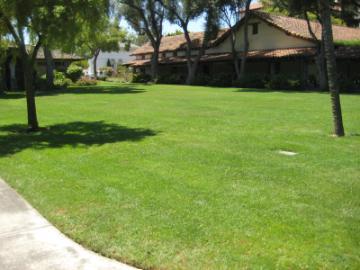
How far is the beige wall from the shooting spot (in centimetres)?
3862

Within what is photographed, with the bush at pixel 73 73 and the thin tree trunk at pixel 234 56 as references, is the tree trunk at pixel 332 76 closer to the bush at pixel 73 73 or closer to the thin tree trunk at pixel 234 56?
the thin tree trunk at pixel 234 56

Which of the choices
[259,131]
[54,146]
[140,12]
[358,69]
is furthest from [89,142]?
[140,12]

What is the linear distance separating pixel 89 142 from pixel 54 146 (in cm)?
81

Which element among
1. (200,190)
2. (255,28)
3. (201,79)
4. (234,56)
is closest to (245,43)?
(234,56)

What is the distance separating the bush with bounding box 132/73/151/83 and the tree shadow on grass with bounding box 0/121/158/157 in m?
37.1

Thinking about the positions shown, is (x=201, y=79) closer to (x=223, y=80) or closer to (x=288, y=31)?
(x=223, y=80)

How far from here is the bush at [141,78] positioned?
51.8 m

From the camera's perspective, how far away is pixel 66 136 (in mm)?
12484

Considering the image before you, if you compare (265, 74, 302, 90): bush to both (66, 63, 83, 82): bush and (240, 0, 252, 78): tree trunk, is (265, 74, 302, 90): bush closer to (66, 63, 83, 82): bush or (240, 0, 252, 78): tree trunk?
(240, 0, 252, 78): tree trunk

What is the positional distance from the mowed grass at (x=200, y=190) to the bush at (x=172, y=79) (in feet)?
110

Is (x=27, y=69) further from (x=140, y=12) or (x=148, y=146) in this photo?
(x=140, y=12)

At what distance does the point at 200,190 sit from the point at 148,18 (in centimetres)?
4404

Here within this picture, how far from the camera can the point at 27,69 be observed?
44.4ft

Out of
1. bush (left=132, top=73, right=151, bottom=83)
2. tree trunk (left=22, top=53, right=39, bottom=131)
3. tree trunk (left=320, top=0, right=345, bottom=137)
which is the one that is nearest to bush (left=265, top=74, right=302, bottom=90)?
bush (left=132, top=73, right=151, bottom=83)
